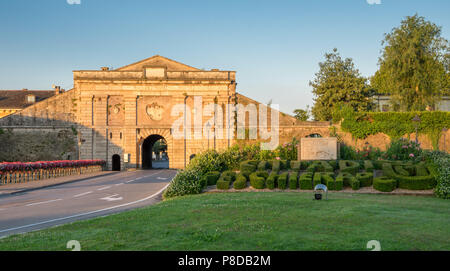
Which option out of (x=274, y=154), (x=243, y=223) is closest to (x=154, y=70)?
(x=274, y=154)

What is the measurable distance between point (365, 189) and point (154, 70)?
113ft

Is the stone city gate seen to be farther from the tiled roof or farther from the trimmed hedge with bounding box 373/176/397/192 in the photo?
the trimmed hedge with bounding box 373/176/397/192

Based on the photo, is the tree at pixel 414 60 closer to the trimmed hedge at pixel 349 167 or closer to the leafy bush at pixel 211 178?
the trimmed hedge at pixel 349 167

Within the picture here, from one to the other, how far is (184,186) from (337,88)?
40.0 m

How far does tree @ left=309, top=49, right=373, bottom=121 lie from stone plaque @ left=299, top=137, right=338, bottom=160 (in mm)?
29102

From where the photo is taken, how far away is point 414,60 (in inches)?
1726

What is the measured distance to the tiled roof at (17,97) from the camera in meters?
59.7

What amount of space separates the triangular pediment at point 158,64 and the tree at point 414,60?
2608cm

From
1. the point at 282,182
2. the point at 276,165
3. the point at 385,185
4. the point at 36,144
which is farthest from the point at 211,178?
the point at 36,144

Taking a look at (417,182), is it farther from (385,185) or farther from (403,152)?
(403,152)

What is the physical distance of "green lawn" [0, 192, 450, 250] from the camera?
18.9ft

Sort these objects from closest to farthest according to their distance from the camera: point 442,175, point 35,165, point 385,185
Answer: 1. point 442,175
2. point 385,185
3. point 35,165
